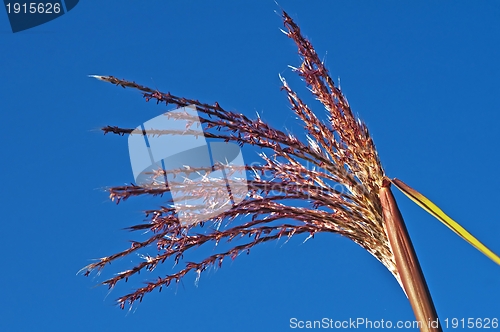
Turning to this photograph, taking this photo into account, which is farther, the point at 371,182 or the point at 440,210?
the point at 371,182

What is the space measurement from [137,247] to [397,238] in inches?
37.1

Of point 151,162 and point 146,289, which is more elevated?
point 151,162

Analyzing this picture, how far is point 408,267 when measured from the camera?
204 cm

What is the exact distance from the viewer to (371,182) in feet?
7.16

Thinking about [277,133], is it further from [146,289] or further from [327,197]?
[146,289]

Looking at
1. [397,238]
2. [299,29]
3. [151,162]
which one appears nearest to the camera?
[397,238]

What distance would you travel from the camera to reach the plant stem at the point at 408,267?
6.45 ft

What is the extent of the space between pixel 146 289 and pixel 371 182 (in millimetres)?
916

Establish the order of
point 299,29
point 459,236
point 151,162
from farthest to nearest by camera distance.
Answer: point 151,162, point 299,29, point 459,236

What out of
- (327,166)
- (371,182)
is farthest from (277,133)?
(371,182)

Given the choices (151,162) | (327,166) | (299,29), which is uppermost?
(299,29)

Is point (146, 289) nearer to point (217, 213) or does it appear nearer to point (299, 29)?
point (217, 213)

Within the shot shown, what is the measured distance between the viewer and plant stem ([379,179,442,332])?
197 cm

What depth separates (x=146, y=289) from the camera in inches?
84.7
